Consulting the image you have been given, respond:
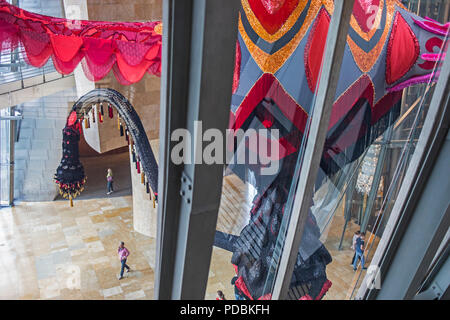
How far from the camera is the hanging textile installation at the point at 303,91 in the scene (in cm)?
239

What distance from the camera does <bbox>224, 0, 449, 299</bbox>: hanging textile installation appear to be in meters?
2.39

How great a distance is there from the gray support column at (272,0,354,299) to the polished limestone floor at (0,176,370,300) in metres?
1.29

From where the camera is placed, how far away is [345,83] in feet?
8.18

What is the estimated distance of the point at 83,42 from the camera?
3621mm

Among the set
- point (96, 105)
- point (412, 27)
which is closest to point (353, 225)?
point (412, 27)

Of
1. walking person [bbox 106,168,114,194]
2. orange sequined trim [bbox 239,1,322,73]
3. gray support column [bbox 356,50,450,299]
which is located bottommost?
walking person [bbox 106,168,114,194]

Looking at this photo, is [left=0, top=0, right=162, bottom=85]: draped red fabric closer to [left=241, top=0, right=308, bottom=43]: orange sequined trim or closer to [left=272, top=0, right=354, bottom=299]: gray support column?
[left=241, top=0, right=308, bottom=43]: orange sequined trim

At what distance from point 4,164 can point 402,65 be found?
8.02 meters

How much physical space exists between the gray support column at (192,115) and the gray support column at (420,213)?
63.0 inches

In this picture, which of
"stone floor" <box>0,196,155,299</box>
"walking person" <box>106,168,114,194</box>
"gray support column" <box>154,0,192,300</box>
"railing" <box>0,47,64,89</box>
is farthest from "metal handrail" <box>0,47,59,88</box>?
"walking person" <box>106,168,114,194</box>

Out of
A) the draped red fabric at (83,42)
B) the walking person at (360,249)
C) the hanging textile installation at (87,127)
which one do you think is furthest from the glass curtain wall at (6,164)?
the walking person at (360,249)

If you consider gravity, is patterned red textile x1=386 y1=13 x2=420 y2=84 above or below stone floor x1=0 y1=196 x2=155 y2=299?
above

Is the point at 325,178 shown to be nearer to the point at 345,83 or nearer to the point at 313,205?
the point at 313,205

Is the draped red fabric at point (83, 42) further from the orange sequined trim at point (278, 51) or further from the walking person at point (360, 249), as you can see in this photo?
the walking person at point (360, 249)
